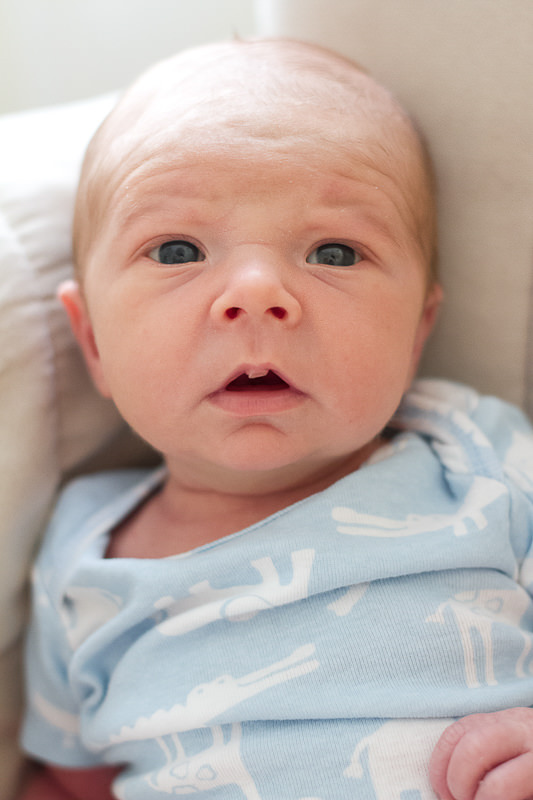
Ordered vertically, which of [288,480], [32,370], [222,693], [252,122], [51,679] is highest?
[252,122]

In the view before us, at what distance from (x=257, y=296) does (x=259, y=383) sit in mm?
118

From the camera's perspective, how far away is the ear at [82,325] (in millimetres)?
965

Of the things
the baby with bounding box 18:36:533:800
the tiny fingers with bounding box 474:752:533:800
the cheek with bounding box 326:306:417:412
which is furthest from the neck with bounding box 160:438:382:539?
the tiny fingers with bounding box 474:752:533:800

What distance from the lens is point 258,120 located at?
810 mm

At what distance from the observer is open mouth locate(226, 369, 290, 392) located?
0.80 meters

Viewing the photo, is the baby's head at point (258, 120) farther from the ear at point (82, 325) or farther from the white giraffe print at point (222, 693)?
the white giraffe print at point (222, 693)

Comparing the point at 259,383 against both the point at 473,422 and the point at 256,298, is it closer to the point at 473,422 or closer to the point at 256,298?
the point at 256,298

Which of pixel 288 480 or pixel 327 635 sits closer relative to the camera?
pixel 327 635

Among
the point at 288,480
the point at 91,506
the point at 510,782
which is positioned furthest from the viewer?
the point at 91,506

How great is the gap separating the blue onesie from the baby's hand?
1.2 inches

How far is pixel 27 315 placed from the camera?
3.15 feet

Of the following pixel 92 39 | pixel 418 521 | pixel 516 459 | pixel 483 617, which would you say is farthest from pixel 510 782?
pixel 92 39

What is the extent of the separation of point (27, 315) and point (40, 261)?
0.09 meters

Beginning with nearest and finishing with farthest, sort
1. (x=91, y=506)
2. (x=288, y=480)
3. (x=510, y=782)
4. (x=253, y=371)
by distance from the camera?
(x=510, y=782) → (x=253, y=371) → (x=288, y=480) → (x=91, y=506)
